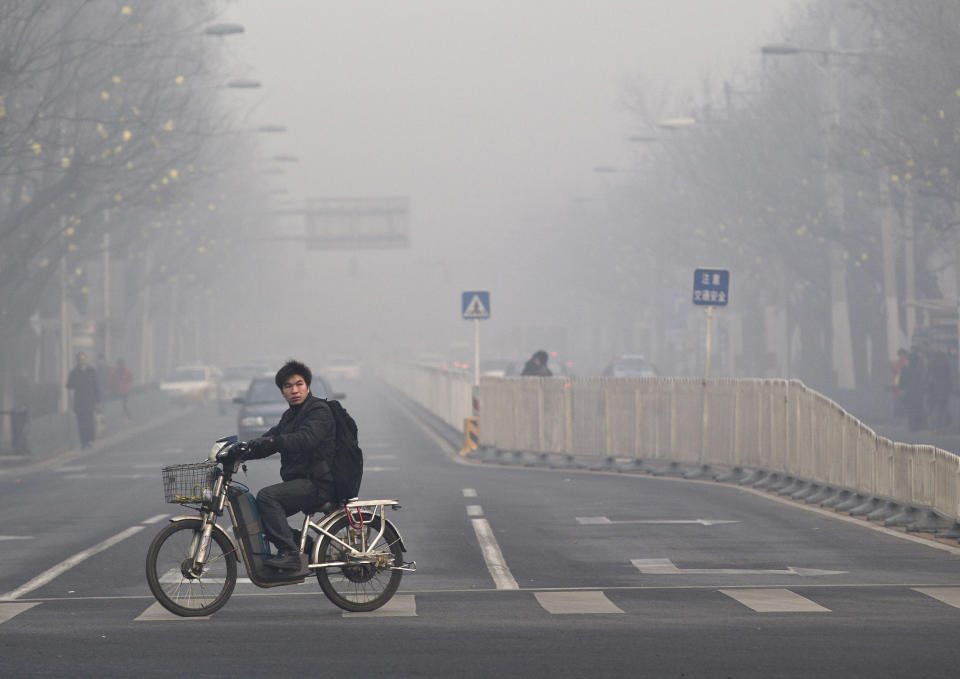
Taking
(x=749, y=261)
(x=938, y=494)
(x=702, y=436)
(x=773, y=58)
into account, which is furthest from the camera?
(x=749, y=261)

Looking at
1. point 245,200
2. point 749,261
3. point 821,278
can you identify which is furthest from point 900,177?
point 245,200

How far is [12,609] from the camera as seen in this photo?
1209cm

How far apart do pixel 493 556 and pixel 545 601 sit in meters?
3.30

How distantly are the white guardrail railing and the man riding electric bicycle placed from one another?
7009 millimetres

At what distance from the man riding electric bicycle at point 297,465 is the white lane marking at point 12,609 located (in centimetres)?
166

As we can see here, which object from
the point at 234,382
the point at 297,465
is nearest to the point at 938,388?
the point at 297,465

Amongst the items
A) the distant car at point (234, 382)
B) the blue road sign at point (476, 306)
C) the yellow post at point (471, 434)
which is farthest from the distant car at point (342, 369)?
the yellow post at point (471, 434)

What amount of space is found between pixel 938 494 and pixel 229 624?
8.04 metres

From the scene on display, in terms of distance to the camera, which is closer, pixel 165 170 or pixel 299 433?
pixel 299 433

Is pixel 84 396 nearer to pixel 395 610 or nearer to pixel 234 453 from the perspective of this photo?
pixel 395 610

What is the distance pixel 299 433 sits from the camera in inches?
443

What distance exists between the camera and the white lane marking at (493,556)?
44.4 feet

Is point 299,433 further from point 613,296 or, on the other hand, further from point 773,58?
point 613,296

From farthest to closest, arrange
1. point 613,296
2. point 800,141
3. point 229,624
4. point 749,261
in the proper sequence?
point 613,296 < point 749,261 < point 800,141 < point 229,624
